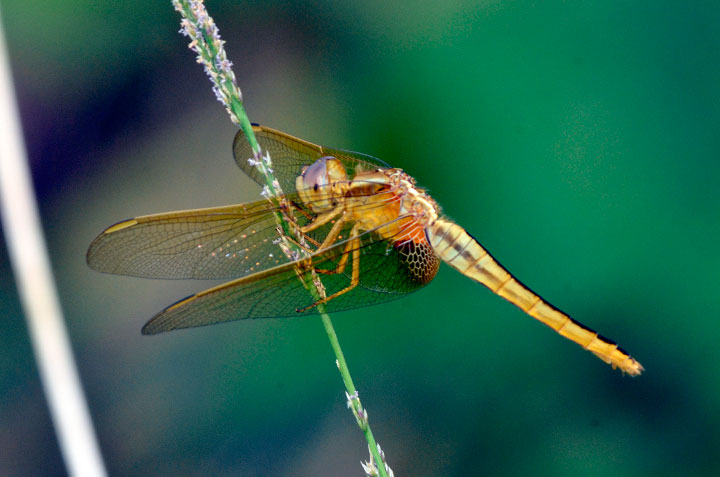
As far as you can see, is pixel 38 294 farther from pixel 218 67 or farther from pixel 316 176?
pixel 218 67

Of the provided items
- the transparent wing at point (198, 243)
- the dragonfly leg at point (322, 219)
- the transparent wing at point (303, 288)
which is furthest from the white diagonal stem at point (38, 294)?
the dragonfly leg at point (322, 219)

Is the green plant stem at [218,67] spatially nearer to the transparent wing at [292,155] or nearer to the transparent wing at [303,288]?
the transparent wing at [303,288]

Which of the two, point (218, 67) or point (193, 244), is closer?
point (218, 67)

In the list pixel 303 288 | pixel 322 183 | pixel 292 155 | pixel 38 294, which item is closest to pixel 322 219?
pixel 322 183

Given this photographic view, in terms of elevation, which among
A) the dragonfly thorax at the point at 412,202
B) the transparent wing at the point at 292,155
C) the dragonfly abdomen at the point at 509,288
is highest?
the transparent wing at the point at 292,155

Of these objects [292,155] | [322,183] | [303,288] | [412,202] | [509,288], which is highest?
[292,155]

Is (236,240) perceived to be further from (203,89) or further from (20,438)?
(20,438)
